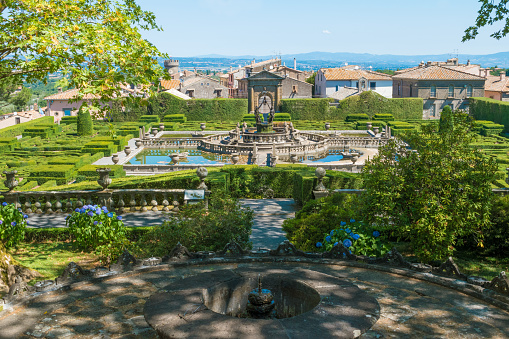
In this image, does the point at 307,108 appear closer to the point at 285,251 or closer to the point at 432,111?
the point at 432,111

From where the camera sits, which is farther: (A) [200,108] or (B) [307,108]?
(A) [200,108]

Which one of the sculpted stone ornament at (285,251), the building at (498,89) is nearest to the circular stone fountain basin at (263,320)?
the sculpted stone ornament at (285,251)

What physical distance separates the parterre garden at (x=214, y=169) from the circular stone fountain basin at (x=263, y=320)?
3.68 metres

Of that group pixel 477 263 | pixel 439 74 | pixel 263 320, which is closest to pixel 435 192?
pixel 477 263

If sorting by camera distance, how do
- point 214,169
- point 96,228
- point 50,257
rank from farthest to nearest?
1. point 214,169
2. point 50,257
3. point 96,228

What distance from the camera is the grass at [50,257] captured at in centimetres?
1302

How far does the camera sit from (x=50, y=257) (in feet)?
45.7

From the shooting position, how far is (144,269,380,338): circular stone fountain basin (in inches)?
268

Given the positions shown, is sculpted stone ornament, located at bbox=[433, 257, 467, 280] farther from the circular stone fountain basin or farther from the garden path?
the garden path

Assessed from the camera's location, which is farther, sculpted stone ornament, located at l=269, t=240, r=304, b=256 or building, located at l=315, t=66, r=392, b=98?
building, located at l=315, t=66, r=392, b=98

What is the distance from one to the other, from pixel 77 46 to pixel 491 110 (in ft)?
185

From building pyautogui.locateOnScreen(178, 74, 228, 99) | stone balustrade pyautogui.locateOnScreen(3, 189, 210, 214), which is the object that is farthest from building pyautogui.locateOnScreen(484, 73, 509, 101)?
stone balustrade pyautogui.locateOnScreen(3, 189, 210, 214)

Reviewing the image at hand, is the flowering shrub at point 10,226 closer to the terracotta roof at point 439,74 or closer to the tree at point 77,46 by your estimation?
the tree at point 77,46

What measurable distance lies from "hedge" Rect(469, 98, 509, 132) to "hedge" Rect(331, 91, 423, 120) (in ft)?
22.9
